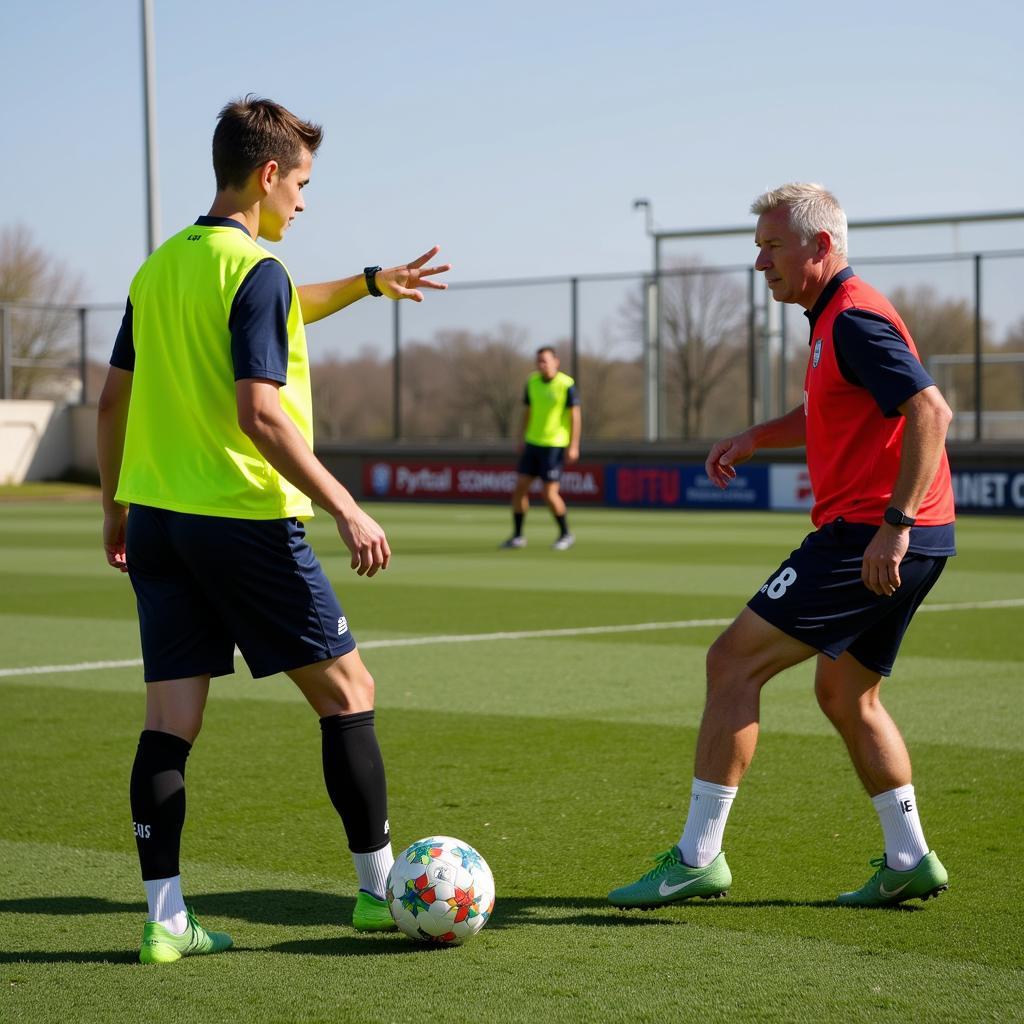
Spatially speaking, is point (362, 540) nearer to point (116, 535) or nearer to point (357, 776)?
point (357, 776)

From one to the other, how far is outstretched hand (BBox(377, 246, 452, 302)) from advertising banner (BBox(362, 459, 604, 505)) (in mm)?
25416

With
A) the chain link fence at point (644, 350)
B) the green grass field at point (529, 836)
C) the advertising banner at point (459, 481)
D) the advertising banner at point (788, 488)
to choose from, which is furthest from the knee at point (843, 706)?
the advertising banner at point (459, 481)

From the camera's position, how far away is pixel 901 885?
437cm

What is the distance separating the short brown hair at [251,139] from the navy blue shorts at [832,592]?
1713mm

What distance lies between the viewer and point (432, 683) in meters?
8.44

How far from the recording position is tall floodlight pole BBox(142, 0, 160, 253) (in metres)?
27.7

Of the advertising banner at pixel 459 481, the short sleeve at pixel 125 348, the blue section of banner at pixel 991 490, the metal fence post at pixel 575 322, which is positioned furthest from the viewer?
the metal fence post at pixel 575 322

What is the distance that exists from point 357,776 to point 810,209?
197 centimetres

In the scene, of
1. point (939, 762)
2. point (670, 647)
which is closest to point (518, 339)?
point (670, 647)

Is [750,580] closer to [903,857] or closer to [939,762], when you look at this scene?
[939,762]

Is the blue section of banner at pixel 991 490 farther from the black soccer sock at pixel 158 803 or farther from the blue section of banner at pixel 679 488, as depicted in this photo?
the black soccer sock at pixel 158 803

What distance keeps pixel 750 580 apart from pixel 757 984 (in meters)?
11.0

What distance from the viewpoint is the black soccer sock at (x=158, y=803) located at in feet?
13.2

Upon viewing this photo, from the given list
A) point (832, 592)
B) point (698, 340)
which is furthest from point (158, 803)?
point (698, 340)
